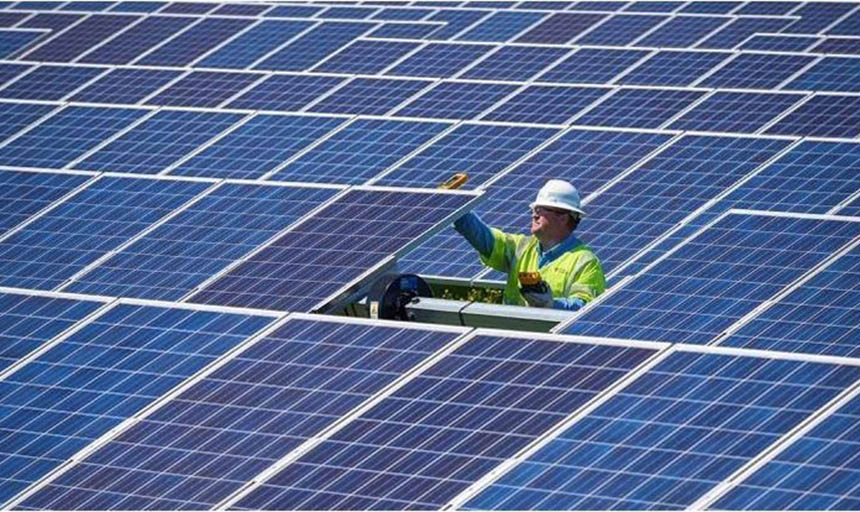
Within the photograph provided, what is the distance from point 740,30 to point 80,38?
1219 cm

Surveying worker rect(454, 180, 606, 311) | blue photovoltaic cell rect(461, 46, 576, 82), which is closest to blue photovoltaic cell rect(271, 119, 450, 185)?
worker rect(454, 180, 606, 311)

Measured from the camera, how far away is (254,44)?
130 ft

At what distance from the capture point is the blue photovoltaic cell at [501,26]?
39.9 metres

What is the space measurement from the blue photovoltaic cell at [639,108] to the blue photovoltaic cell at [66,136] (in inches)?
243

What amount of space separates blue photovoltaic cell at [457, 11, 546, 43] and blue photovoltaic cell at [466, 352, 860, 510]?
24632 millimetres

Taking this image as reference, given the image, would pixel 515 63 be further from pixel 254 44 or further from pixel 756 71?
pixel 254 44

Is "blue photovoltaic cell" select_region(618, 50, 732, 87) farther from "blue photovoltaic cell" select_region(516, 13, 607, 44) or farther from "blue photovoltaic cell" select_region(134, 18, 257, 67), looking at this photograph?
"blue photovoltaic cell" select_region(134, 18, 257, 67)

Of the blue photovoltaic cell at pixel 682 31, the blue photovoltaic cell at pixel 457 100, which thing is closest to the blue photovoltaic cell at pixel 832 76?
the blue photovoltaic cell at pixel 457 100

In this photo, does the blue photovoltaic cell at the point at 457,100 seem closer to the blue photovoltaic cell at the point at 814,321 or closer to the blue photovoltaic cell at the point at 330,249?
the blue photovoltaic cell at the point at 330,249

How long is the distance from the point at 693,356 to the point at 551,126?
39.4ft

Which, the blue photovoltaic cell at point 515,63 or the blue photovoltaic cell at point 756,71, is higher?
the blue photovoltaic cell at point 515,63

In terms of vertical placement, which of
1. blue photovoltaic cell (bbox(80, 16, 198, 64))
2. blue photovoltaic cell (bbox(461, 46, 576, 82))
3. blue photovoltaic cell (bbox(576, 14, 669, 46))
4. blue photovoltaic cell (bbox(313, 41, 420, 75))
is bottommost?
blue photovoltaic cell (bbox(576, 14, 669, 46))

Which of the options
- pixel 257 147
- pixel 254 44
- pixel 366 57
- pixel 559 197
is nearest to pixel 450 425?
pixel 559 197

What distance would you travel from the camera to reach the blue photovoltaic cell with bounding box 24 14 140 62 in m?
41.2
